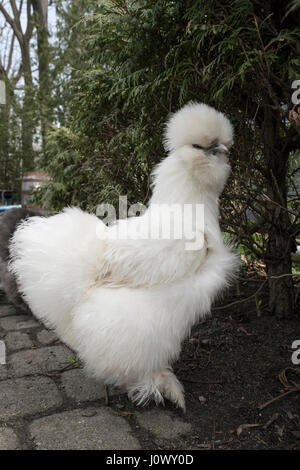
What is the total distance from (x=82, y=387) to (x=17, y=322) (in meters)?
1.33

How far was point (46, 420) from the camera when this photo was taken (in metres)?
1.81

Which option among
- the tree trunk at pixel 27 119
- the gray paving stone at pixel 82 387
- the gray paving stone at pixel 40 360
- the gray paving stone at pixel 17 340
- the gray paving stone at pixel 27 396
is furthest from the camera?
the tree trunk at pixel 27 119

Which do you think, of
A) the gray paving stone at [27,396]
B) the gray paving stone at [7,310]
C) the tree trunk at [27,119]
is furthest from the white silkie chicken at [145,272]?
the tree trunk at [27,119]

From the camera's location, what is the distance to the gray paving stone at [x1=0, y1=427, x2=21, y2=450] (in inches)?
63.2

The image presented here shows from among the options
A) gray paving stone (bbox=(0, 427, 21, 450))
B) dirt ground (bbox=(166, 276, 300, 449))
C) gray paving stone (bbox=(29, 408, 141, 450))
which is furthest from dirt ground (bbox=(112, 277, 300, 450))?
gray paving stone (bbox=(0, 427, 21, 450))

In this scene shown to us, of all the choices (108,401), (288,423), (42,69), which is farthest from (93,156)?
(42,69)

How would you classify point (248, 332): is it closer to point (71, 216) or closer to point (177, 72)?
point (71, 216)

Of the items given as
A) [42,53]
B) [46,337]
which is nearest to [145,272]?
[46,337]

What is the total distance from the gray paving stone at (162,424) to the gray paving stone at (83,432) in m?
0.10

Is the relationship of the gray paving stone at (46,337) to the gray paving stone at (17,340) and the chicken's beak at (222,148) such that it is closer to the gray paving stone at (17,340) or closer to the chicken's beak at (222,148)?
the gray paving stone at (17,340)

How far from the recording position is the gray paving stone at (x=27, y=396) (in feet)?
6.22

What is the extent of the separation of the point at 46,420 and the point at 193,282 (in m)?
1.01

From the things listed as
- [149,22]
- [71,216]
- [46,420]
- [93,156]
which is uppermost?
[149,22]

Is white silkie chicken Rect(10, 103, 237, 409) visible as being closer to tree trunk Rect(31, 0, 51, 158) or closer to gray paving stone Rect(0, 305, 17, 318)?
gray paving stone Rect(0, 305, 17, 318)
